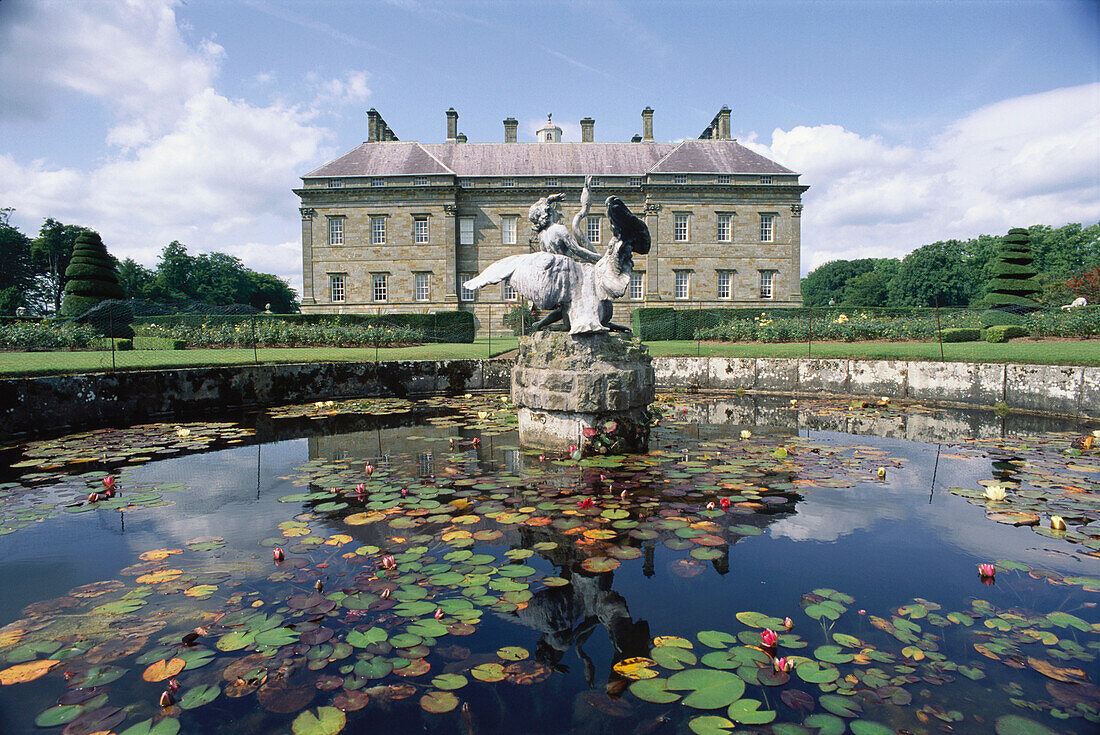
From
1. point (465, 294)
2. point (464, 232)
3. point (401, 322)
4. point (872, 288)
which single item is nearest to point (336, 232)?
point (464, 232)

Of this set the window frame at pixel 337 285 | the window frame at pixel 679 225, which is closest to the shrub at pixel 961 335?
the window frame at pixel 679 225

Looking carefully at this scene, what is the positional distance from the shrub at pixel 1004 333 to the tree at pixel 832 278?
245 ft

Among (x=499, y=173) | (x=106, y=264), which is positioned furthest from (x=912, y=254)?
(x=106, y=264)

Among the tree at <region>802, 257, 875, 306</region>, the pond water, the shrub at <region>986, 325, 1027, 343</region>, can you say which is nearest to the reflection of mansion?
the shrub at <region>986, 325, 1027, 343</region>

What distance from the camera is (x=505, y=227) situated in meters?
34.7

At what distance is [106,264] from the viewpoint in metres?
20.1

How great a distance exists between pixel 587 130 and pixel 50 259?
137 ft

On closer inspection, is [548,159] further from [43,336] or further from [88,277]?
[43,336]

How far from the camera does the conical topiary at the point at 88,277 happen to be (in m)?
18.8

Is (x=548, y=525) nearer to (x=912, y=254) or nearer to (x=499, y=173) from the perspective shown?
(x=499, y=173)

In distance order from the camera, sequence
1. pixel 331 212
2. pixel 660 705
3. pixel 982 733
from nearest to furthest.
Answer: pixel 982 733
pixel 660 705
pixel 331 212

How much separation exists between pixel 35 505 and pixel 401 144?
3636cm

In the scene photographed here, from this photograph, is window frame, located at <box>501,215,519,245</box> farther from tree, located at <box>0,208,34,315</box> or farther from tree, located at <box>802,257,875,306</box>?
tree, located at <box>802,257,875,306</box>

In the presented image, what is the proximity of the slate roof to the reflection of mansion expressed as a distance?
14 centimetres
